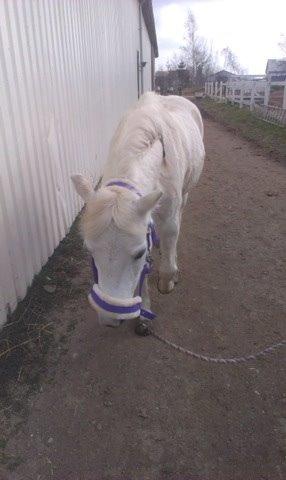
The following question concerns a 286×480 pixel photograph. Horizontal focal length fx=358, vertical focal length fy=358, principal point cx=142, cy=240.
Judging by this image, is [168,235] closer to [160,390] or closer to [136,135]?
[136,135]

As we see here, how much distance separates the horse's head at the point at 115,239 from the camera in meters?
1.80

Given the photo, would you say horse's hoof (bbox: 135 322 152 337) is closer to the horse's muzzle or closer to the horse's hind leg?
the horse's hind leg

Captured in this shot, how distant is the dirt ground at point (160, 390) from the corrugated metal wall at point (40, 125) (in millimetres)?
484

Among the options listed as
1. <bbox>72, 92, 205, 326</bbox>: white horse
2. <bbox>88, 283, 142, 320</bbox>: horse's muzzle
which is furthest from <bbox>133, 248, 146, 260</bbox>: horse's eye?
<bbox>88, 283, 142, 320</bbox>: horse's muzzle

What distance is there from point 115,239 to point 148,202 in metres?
0.25

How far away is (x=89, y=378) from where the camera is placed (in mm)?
2553

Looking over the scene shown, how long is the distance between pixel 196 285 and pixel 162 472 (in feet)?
6.35

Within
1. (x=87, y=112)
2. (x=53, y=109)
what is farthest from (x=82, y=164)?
(x=53, y=109)

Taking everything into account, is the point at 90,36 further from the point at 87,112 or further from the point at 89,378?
the point at 89,378

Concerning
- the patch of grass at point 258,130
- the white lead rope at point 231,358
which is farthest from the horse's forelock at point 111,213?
the patch of grass at point 258,130

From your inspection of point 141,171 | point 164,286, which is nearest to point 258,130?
point 164,286

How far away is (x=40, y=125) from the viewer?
11.6 ft

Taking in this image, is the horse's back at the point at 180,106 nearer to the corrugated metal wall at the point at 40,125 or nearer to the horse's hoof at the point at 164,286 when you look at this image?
the corrugated metal wall at the point at 40,125

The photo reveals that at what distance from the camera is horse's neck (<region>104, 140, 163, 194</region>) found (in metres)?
2.09
